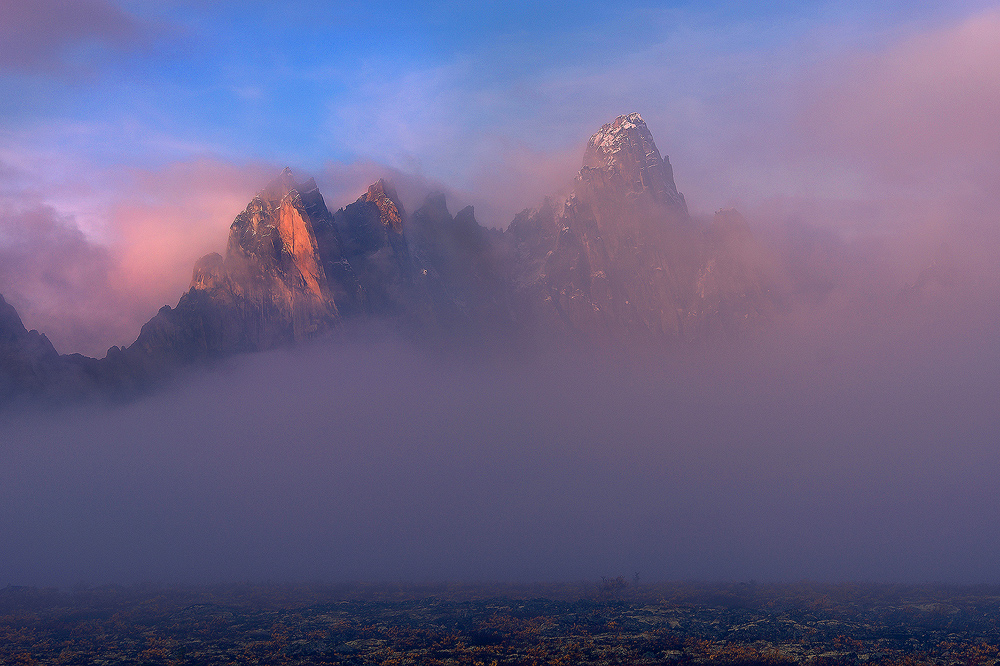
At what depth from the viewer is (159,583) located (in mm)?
168625

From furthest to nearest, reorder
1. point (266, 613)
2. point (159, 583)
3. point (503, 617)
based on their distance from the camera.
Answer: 1. point (159, 583)
2. point (266, 613)
3. point (503, 617)

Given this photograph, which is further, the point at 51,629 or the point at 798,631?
the point at 51,629

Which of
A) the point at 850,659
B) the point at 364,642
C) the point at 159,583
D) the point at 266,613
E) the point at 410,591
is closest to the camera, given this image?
the point at 850,659

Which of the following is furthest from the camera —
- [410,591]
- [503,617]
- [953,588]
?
[410,591]

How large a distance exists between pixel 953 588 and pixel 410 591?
92.7m

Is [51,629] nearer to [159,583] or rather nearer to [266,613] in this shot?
[266,613]

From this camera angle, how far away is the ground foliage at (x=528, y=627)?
7688 centimetres

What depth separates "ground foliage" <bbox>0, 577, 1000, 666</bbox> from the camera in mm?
76875

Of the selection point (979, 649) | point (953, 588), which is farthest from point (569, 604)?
point (953, 588)

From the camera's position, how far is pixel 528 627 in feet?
293

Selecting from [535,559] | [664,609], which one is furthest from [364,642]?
[535,559]

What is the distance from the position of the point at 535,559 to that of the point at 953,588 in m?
101

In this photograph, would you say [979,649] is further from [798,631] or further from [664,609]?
[664,609]

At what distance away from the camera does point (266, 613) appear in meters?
106
